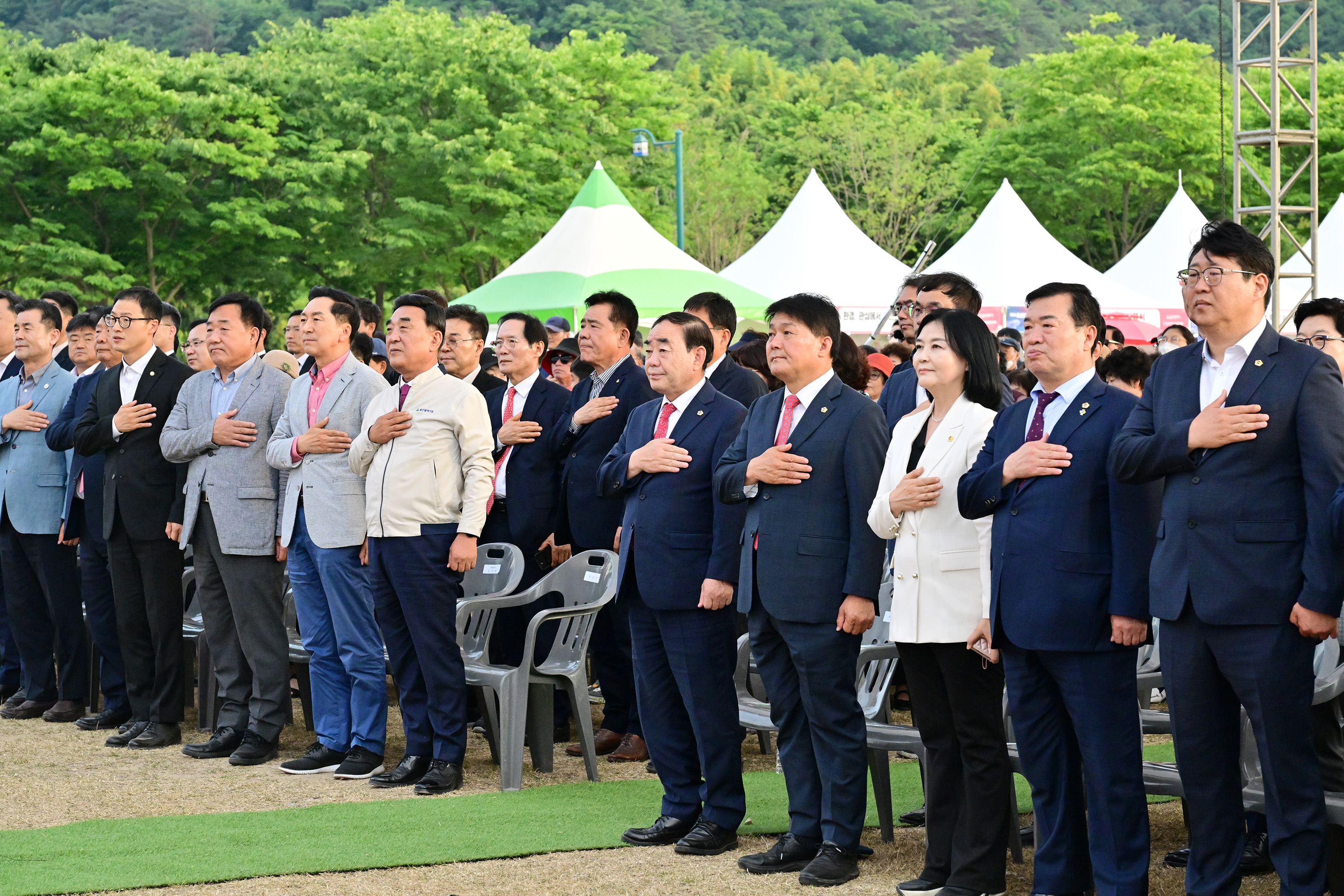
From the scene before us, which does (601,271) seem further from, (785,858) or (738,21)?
(738,21)

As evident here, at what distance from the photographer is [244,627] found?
680 centimetres

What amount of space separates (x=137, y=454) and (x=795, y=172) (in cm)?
4316

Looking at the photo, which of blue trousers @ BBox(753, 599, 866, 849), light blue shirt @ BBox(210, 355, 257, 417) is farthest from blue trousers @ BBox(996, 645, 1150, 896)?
light blue shirt @ BBox(210, 355, 257, 417)

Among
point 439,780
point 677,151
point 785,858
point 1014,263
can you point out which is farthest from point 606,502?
point 677,151

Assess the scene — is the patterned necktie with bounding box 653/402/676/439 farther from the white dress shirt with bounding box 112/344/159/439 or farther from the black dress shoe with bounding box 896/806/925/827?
the white dress shirt with bounding box 112/344/159/439

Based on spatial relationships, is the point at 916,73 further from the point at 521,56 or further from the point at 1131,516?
the point at 1131,516

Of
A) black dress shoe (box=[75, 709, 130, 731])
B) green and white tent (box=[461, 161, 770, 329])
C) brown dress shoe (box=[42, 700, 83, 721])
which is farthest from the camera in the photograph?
green and white tent (box=[461, 161, 770, 329])

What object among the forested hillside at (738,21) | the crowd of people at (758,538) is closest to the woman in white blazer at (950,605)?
the crowd of people at (758,538)

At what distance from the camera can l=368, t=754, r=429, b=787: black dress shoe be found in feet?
20.5

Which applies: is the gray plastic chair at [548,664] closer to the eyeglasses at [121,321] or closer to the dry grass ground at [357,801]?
the dry grass ground at [357,801]

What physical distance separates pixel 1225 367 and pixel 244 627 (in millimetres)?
4531

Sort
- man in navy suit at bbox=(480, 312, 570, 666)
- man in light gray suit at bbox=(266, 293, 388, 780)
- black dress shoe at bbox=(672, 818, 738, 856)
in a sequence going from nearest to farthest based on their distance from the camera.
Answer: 1. black dress shoe at bbox=(672, 818, 738, 856)
2. man in light gray suit at bbox=(266, 293, 388, 780)
3. man in navy suit at bbox=(480, 312, 570, 666)

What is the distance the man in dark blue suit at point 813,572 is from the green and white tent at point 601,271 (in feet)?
36.6

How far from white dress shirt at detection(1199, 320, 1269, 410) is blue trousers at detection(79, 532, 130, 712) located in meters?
5.54
